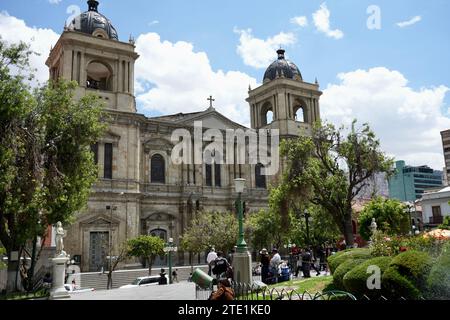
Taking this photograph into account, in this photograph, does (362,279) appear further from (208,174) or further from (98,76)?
(98,76)

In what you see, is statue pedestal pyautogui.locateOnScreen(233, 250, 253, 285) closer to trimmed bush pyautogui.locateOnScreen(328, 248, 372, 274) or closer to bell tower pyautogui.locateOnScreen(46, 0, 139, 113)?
trimmed bush pyautogui.locateOnScreen(328, 248, 372, 274)

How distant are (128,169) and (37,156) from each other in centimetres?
1687

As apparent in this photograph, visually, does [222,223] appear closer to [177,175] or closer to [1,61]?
[177,175]

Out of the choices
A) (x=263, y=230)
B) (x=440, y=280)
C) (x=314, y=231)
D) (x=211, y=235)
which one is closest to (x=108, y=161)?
(x=211, y=235)

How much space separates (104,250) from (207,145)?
43.8 feet

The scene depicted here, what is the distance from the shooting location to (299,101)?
48.5 m

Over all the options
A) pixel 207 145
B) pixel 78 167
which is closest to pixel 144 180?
pixel 207 145

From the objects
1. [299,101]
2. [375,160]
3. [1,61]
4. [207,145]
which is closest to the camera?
[1,61]

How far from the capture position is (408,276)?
31.9 feet

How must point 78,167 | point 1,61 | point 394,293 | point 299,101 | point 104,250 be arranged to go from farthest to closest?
point 299,101 → point 104,250 → point 78,167 → point 1,61 → point 394,293

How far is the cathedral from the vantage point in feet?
112

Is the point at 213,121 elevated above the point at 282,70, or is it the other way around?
the point at 282,70

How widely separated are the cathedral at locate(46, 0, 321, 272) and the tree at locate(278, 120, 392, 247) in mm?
9833

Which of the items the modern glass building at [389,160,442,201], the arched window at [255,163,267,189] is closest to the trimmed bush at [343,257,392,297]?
the arched window at [255,163,267,189]
